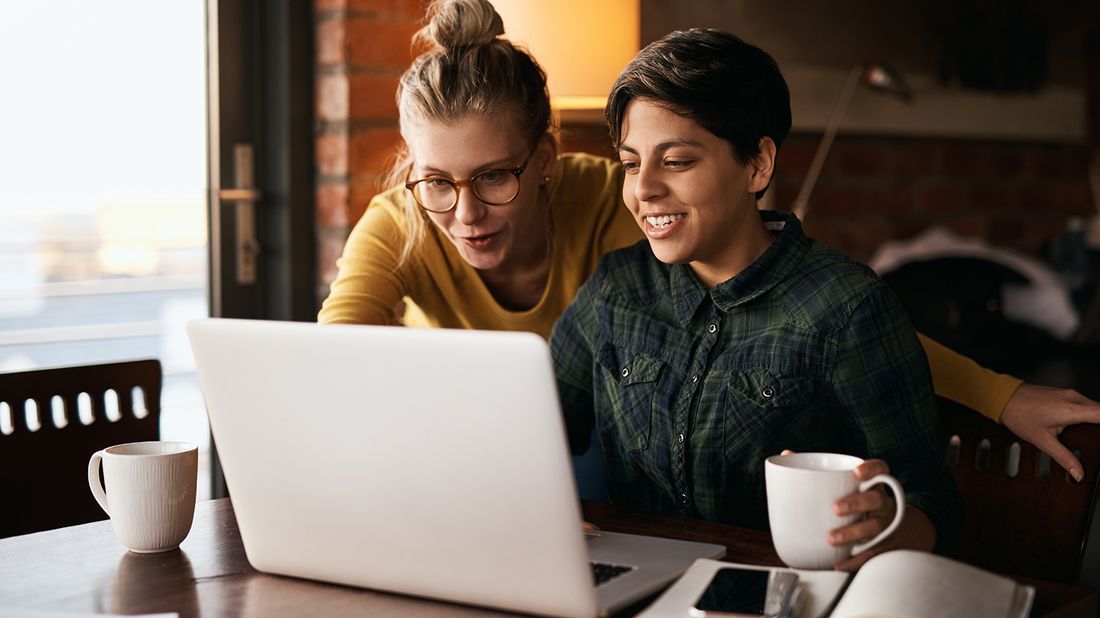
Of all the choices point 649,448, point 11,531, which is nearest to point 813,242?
point 649,448

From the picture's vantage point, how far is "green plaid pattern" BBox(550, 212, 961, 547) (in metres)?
1.23

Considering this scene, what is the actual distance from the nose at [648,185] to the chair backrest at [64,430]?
2.20ft

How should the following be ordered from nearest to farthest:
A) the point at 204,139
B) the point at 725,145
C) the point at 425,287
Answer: the point at 725,145 < the point at 425,287 < the point at 204,139

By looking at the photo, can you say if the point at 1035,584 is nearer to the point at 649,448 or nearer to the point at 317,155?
the point at 649,448

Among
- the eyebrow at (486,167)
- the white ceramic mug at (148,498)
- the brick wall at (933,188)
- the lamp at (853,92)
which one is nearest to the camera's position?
the white ceramic mug at (148,498)

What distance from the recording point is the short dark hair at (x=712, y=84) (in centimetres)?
129

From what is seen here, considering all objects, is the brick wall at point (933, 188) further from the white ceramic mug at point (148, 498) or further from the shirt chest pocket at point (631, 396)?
the white ceramic mug at point (148, 498)

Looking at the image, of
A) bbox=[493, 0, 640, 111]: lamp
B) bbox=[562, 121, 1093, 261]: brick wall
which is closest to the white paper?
bbox=[493, 0, 640, 111]: lamp

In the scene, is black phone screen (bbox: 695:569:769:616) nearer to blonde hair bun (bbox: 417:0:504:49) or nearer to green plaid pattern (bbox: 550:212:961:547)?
green plaid pattern (bbox: 550:212:961:547)

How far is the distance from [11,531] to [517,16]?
42.8 inches

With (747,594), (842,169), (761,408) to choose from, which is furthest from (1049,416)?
(842,169)

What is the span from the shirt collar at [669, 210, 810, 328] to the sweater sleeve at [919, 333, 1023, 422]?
19 cm

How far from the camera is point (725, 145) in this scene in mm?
1314

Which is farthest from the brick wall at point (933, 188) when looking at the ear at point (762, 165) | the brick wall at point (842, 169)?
the ear at point (762, 165)
